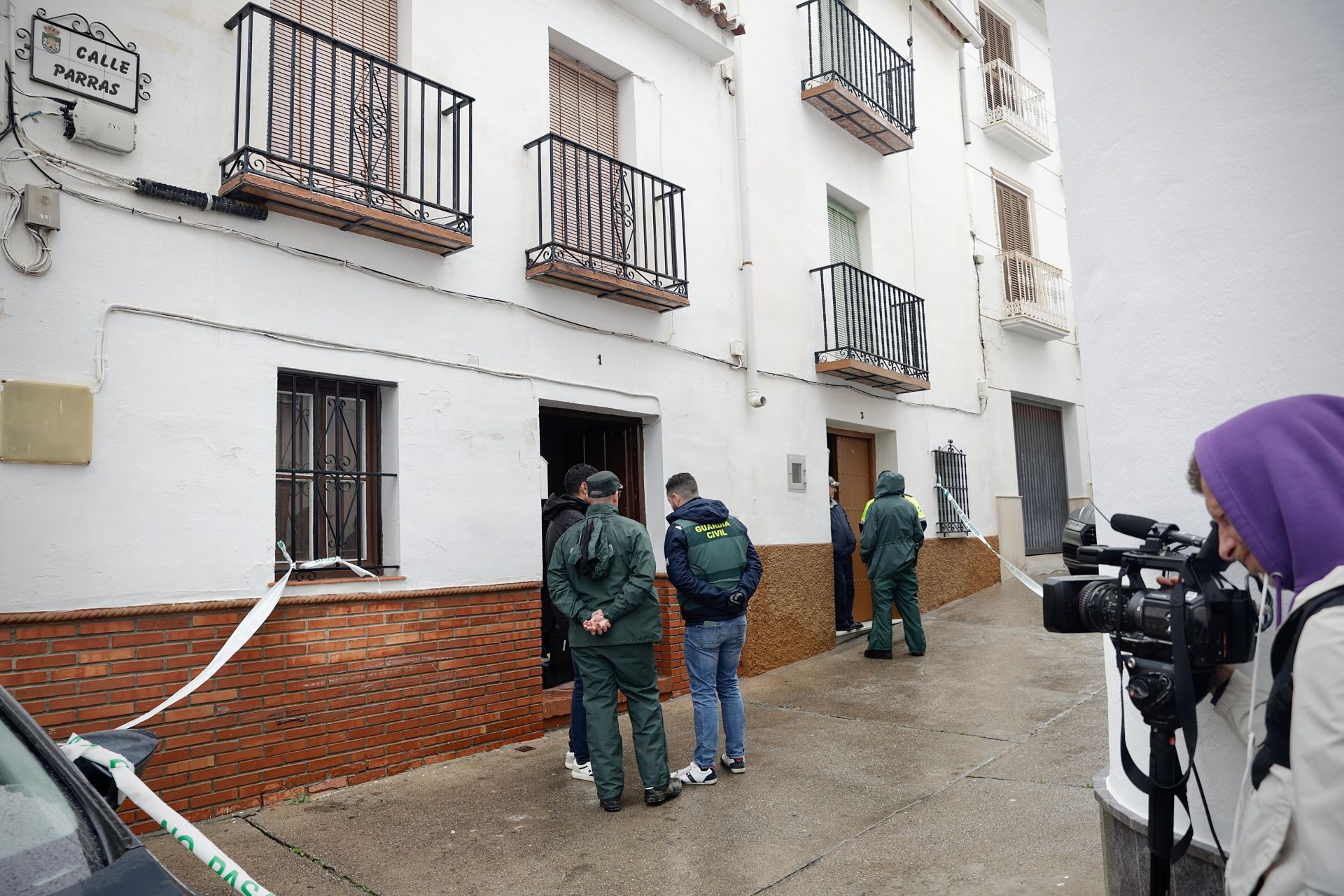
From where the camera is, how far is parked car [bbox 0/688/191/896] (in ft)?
5.60

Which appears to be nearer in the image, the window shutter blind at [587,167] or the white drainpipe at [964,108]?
the window shutter blind at [587,167]

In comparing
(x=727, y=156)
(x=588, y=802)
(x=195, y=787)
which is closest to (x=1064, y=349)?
(x=727, y=156)

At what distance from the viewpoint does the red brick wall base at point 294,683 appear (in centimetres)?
424

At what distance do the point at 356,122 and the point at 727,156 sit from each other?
3.61 m

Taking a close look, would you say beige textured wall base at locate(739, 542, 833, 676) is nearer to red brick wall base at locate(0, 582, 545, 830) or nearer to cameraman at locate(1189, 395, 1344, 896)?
red brick wall base at locate(0, 582, 545, 830)

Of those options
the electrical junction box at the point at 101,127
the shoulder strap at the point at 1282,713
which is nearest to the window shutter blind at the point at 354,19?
the electrical junction box at the point at 101,127

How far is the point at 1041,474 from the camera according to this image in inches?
523

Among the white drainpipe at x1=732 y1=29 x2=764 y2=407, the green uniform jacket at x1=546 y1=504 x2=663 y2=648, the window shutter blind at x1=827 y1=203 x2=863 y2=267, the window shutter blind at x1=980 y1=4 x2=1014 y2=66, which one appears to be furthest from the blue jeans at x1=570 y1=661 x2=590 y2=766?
the window shutter blind at x1=980 y1=4 x2=1014 y2=66

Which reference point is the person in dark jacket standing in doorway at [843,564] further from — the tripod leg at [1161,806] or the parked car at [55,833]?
the parked car at [55,833]

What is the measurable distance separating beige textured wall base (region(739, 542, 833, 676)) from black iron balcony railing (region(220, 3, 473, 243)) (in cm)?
385

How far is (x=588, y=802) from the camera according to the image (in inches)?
193

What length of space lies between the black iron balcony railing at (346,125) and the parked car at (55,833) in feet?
11.5

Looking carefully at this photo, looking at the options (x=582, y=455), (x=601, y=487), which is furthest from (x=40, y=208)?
(x=582, y=455)

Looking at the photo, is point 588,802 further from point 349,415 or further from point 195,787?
point 349,415
